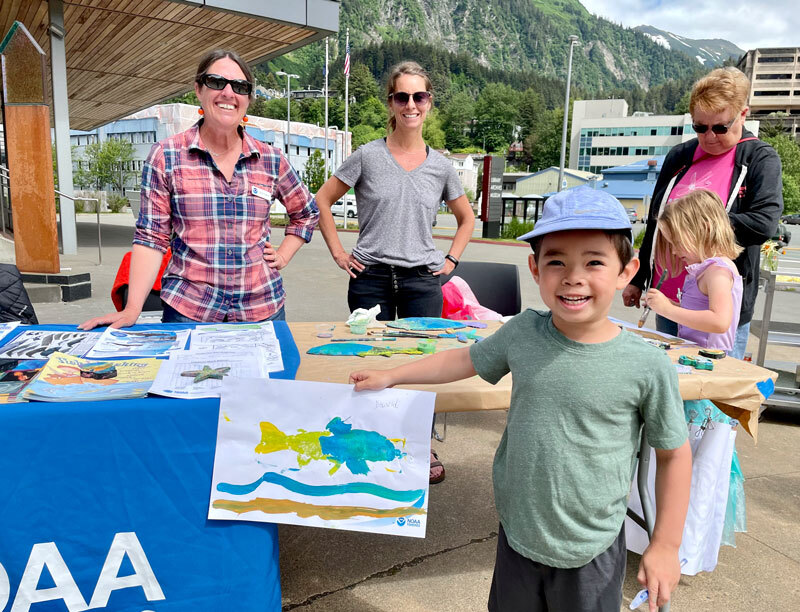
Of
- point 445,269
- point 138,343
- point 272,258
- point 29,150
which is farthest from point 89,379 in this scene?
point 29,150

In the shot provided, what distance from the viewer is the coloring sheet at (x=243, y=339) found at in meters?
1.90

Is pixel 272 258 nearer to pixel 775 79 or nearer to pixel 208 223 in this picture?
pixel 208 223

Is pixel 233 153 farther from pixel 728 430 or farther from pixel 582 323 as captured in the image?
pixel 728 430

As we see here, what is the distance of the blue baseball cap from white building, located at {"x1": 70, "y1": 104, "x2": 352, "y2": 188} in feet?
152

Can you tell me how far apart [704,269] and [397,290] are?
132 cm

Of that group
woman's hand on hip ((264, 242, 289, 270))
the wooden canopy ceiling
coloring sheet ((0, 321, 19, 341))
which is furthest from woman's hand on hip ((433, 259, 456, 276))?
the wooden canopy ceiling

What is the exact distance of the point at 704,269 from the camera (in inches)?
88.0

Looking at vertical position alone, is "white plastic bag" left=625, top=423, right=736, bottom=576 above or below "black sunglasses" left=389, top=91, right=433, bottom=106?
below

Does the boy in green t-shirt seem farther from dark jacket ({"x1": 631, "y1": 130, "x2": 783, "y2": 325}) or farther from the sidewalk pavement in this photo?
dark jacket ({"x1": 631, "y1": 130, "x2": 783, "y2": 325})

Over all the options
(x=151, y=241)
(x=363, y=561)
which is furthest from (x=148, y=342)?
(x=363, y=561)

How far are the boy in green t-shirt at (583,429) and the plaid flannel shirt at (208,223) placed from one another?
47.9 inches

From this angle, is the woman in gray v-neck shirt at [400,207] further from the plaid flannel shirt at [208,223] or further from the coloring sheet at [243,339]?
the coloring sheet at [243,339]

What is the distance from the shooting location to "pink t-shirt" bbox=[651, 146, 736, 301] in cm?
252

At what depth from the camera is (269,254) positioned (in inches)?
92.0
